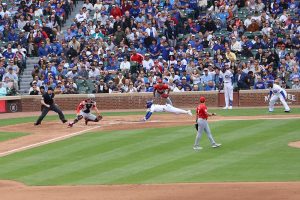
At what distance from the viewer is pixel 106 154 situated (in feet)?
84.9

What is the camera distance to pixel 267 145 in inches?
1029

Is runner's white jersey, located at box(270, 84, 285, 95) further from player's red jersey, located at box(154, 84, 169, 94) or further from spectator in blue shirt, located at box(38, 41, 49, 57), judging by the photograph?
spectator in blue shirt, located at box(38, 41, 49, 57)

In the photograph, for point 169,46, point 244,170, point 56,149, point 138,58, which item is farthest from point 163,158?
point 169,46

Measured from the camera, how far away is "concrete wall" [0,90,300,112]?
126ft

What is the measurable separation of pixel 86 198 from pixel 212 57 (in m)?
21.4

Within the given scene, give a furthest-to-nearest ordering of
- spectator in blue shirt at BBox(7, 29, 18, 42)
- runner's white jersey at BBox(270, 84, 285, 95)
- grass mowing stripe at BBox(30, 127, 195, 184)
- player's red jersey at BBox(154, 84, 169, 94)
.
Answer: spectator in blue shirt at BBox(7, 29, 18, 42) < runner's white jersey at BBox(270, 84, 285, 95) < player's red jersey at BBox(154, 84, 169, 94) < grass mowing stripe at BBox(30, 127, 195, 184)

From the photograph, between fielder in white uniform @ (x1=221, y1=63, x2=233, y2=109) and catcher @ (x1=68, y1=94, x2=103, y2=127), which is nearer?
catcher @ (x1=68, y1=94, x2=103, y2=127)

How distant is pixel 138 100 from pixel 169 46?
3640mm

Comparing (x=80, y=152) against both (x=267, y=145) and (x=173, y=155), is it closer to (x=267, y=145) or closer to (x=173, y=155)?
(x=173, y=155)

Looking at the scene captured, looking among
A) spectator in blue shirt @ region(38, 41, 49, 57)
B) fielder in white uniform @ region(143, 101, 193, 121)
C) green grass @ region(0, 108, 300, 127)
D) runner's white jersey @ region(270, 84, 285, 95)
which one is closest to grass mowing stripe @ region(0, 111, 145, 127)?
green grass @ region(0, 108, 300, 127)

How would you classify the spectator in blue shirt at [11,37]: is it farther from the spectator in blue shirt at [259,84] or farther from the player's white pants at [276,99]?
the player's white pants at [276,99]


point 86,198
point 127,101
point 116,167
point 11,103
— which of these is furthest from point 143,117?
point 86,198

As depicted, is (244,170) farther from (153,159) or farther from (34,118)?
(34,118)

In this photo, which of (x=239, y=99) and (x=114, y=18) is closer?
(x=239, y=99)
